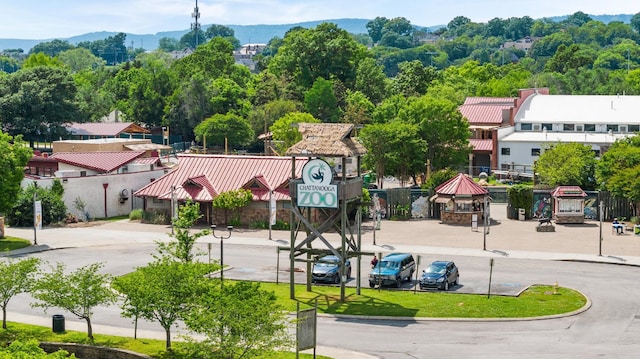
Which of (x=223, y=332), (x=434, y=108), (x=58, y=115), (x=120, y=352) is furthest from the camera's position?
(x=58, y=115)

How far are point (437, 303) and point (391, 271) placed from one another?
5.46 m

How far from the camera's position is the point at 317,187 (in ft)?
180

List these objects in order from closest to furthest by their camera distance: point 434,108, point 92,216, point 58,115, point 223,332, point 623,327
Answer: point 223,332
point 623,327
point 92,216
point 434,108
point 58,115

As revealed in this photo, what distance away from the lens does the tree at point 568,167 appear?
292ft

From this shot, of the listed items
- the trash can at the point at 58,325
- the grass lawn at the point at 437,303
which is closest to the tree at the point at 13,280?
the trash can at the point at 58,325

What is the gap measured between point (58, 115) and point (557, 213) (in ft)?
246

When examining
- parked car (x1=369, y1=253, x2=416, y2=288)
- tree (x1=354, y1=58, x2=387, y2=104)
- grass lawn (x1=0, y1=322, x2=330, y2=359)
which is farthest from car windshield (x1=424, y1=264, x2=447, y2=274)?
tree (x1=354, y1=58, x2=387, y2=104)

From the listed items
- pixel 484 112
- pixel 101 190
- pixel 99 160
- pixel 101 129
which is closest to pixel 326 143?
pixel 101 190

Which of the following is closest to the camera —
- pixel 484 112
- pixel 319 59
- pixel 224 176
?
pixel 224 176

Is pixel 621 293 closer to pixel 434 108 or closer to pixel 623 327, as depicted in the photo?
pixel 623 327

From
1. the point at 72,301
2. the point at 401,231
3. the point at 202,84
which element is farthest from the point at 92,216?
the point at 202,84

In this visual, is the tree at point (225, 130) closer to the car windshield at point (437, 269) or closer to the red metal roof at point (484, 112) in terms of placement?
the red metal roof at point (484, 112)

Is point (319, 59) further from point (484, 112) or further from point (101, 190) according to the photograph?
point (101, 190)

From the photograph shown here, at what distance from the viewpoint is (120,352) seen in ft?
147
